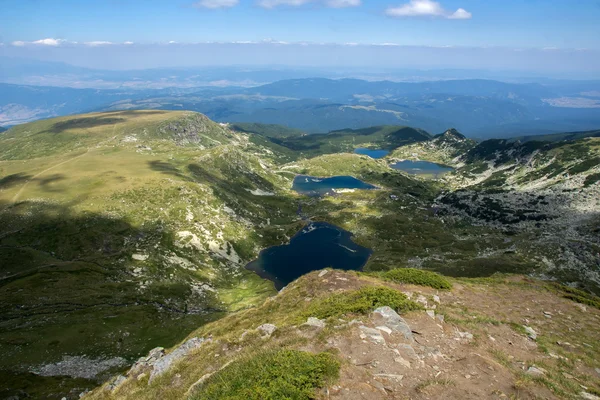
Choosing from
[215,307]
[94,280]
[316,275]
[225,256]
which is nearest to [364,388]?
[316,275]

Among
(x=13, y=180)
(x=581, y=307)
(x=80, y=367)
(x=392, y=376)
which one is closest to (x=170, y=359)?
(x=392, y=376)

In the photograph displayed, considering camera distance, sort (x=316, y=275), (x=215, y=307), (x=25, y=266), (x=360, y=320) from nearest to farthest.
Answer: (x=360, y=320) < (x=316, y=275) < (x=25, y=266) < (x=215, y=307)

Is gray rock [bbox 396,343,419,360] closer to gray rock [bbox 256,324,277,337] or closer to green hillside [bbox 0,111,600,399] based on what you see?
green hillside [bbox 0,111,600,399]

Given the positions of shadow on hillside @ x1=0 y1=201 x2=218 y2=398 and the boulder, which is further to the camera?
shadow on hillside @ x1=0 y1=201 x2=218 y2=398

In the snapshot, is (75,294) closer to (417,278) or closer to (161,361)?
(161,361)

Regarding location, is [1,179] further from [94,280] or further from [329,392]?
[329,392]

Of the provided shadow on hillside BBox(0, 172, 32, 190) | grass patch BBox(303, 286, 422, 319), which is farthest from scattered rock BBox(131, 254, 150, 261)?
grass patch BBox(303, 286, 422, 319)

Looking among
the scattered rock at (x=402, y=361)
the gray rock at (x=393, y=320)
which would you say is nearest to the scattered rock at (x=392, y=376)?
the scattered rock at (x=402, y=361)

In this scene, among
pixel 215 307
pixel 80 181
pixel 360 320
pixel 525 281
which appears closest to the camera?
pixel 360 320

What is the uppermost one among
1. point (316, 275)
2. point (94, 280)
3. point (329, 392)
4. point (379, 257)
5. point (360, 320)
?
point (329, 392)
